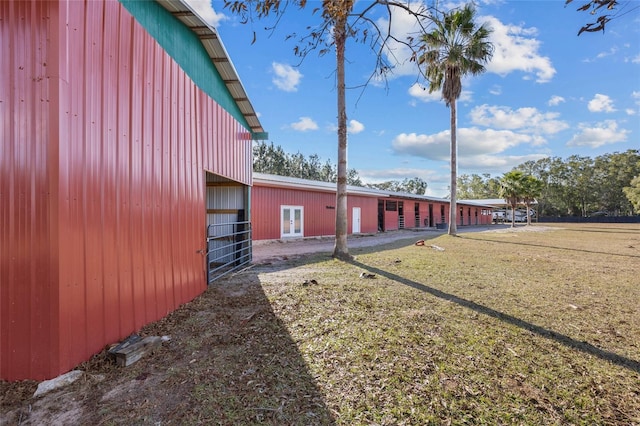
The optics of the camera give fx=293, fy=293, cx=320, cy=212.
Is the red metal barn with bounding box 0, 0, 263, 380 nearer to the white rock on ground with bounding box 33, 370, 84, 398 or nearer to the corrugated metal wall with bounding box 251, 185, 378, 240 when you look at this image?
the white rock on ground with bounding box 33, 370, 84, 398

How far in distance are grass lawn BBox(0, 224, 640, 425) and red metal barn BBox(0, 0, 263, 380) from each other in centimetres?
41

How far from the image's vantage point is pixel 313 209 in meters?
17.2

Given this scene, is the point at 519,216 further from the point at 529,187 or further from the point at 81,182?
the point at 81,182

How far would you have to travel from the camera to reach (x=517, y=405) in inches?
87.9

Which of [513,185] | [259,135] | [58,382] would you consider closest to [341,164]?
[259,135]

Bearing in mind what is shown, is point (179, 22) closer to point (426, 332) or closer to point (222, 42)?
point (222, 42)

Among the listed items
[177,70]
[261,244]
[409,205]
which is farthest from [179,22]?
[409,205]

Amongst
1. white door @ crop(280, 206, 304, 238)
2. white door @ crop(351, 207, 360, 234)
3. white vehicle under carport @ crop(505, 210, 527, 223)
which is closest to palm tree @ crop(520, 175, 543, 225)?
white door @ crop(351, 207, 360, 234)

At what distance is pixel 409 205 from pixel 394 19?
973 inches

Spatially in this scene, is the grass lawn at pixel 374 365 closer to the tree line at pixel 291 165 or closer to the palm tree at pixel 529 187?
the palm tree at pixel 529 187

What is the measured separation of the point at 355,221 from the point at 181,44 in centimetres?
1602

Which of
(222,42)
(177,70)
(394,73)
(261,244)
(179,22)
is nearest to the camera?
(394,73)

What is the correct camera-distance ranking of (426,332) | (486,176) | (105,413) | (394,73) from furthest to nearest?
(486,176)
(394,73)
(426,332)
(105,413)

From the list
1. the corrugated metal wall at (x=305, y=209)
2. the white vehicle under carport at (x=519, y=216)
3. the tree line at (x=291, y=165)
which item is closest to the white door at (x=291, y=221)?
the corrugated metal wall at (x=305, y=209)
